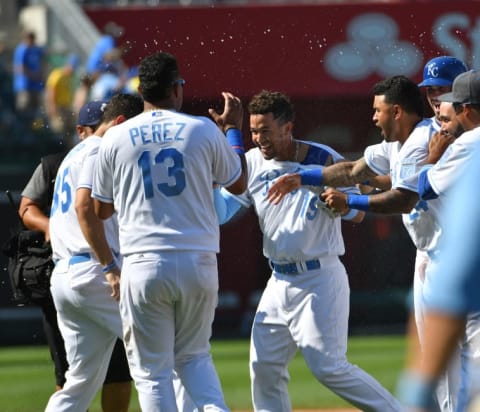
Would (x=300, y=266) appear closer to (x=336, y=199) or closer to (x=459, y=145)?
(x=336, y=199)

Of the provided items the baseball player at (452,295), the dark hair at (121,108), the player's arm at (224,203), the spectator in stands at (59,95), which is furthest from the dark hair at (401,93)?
the spectator in stands at (59,95)

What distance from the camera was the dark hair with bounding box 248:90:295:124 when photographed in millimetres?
7105

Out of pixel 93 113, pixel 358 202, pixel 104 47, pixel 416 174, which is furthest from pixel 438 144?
pixel 104 47

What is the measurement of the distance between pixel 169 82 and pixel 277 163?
121 cm

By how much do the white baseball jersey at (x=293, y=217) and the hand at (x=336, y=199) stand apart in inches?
14.3

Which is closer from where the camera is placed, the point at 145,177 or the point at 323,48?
the point at 145,177

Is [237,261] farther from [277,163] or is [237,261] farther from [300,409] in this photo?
[277,163]

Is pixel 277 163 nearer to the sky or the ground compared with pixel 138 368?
nearer to the sky

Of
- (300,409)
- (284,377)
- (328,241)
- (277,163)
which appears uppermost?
(277,163)

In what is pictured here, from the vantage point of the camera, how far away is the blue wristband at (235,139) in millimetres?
6738

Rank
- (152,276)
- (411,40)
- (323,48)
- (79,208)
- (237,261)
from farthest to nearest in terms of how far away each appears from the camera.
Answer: (237,261), (323,48), (411,40), (79,208), (152,276)

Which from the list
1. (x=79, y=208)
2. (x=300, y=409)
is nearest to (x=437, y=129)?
(x=79, y=208)

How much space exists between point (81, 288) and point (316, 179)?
146cm

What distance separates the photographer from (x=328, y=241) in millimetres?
7039
